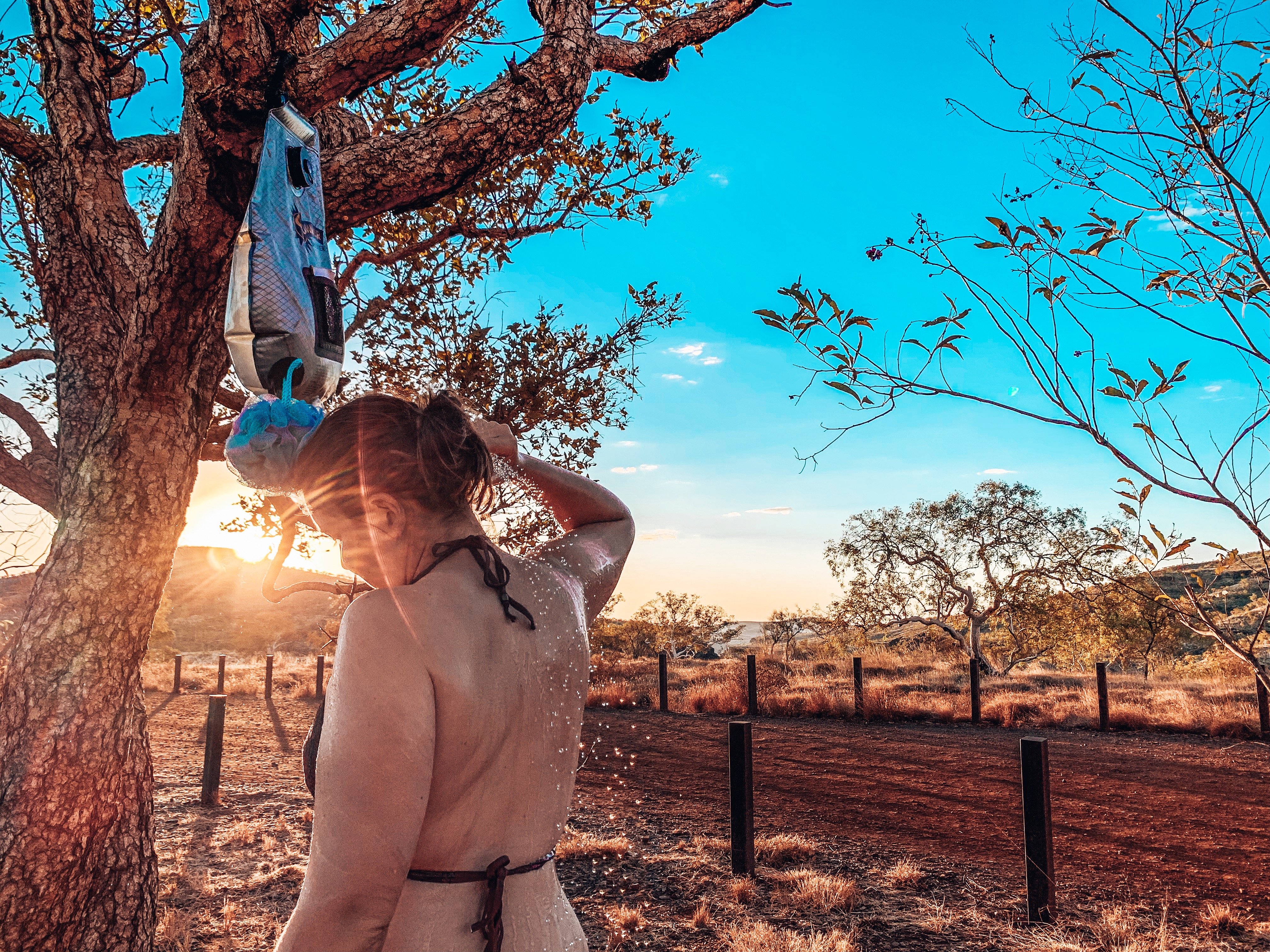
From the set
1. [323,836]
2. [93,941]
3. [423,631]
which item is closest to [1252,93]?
[423,631]

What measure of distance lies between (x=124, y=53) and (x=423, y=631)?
20.5 ft

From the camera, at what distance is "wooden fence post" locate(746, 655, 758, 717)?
1388 centimetres

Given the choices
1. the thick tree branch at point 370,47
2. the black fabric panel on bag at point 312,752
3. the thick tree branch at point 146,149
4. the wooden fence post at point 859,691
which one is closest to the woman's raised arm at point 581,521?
the black fabric panel on bag at point 312,752

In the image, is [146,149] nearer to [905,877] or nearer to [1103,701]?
[905,877]

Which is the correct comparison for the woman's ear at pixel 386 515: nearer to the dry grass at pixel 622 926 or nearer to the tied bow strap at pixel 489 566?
the tied bow strap at pixel 489 566

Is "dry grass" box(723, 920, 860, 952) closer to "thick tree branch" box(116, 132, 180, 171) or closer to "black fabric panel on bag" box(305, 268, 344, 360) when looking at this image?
"black fabric panel on bag" box(305, 268, 344, 360)

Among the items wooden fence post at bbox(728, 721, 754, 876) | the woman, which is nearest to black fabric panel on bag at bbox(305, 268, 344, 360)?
the woman

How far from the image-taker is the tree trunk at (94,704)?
3242 mm

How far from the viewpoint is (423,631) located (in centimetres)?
109

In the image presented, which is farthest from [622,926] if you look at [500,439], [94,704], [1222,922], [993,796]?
[993,796]

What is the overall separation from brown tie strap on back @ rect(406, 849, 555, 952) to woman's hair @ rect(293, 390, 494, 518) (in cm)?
61

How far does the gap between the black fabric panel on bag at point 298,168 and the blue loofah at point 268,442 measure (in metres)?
0.94

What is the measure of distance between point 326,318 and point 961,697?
56.0 feet

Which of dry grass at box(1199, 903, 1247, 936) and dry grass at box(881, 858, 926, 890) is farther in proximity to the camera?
dry grass at box(881, 858, 926, 890)
